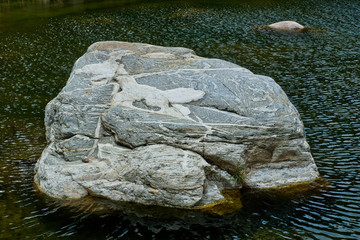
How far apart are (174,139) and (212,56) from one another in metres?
18.0

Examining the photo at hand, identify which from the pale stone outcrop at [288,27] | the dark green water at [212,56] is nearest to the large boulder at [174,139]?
the dark green water at [212,56]

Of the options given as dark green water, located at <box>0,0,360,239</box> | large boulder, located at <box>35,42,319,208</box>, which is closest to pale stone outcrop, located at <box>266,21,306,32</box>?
dark green water, located at <box>0,0,360,239</box>

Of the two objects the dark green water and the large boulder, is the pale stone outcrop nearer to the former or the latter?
the dark green water

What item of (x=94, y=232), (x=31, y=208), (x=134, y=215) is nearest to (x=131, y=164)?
(x=134, y=215)

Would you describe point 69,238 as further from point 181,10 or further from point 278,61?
point 181,10

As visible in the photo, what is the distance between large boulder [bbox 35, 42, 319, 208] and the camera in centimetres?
1262

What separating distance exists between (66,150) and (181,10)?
1372 inches

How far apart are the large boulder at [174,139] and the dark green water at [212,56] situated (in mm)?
867

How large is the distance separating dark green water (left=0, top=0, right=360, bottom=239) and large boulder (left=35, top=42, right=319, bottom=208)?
0.87m

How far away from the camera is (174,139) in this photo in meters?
13.0

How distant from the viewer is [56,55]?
31266 millimetres

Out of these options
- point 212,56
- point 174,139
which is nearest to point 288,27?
point 212,56

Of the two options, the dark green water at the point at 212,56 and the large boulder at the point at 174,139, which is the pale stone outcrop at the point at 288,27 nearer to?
the dark green water at the point at 212,56

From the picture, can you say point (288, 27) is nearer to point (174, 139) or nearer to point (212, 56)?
point (212, 56)
